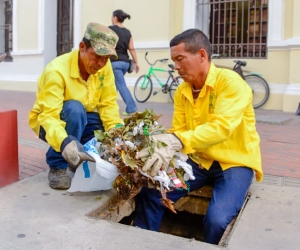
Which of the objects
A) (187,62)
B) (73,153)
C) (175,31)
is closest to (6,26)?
(175,31)

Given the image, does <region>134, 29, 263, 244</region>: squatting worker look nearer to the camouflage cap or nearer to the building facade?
the camouflage cap

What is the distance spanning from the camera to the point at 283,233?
230 cm

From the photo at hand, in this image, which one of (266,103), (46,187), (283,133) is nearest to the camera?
(46,187)

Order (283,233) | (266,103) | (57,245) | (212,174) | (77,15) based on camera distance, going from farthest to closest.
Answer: (77,15) < (266,103) < (212,174) < (283,233) < (57,245)

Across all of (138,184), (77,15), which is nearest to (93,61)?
(138,184)

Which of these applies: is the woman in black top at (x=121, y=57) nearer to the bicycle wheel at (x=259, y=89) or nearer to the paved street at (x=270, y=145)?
the paved street at (x=270, y=145)

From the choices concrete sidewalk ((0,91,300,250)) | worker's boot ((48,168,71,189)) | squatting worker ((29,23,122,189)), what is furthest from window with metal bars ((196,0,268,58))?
worker's boot ((48,168,71,189))

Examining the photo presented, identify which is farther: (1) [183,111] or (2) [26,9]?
(2) [26,9]

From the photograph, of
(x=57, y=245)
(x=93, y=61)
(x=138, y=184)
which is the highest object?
(x=93, y=61)

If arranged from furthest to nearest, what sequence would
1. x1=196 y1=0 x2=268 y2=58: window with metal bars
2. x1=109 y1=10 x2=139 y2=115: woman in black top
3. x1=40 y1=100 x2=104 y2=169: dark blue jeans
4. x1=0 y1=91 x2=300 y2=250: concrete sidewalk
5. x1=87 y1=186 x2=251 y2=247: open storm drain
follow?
x1=196 y1=0 x2=268 y2=58: window with metal bars < x1=109 y1=10 x2=139 y2=115: woman in black top < x1=40 y1=100 x2=104 y2=169: dark blue jeans < x1=87 y1=186 x2=251 y2=247: open storm drain < x1=0 y1=91 x2=300 y2=250: concrete sidewalk

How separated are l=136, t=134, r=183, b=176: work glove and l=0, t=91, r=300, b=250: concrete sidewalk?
0.37 m

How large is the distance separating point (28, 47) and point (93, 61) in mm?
9912

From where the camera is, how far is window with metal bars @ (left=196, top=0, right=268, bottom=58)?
8383 mm

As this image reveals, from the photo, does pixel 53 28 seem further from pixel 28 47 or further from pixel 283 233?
pixel 283 233
